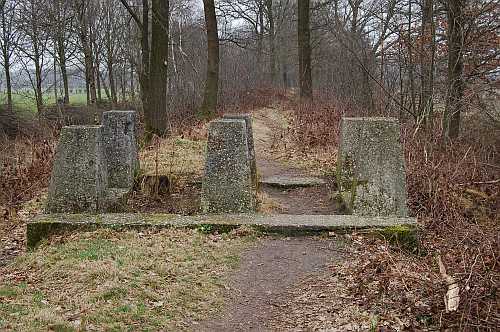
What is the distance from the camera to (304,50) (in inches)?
919

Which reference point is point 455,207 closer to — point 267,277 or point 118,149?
point 267,277

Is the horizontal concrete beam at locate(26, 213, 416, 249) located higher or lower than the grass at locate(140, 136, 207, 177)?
lower

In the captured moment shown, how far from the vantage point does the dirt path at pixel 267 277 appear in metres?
4.74

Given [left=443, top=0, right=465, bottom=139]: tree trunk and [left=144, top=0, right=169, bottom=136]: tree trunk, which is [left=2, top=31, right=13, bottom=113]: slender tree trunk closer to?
[left=144, top=0, right=169, bottom=136]: tree trunk

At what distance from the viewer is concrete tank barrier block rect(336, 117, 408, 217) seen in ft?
25.0

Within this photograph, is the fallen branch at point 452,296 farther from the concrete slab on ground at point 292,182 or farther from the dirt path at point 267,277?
the concrete slab on ground at point 292,182

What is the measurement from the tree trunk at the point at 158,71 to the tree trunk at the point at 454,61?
6476 millimetres

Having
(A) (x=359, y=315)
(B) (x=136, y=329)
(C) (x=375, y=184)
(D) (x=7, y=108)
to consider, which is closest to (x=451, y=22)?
(C) (x=375, y=184)

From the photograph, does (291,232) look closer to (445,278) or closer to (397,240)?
(397,240)

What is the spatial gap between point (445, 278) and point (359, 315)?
2.55 feet

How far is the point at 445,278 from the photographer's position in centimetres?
456

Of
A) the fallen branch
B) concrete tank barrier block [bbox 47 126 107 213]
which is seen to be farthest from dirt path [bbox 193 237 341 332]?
concrete tank barrier block [bbox 47 126 107 213]

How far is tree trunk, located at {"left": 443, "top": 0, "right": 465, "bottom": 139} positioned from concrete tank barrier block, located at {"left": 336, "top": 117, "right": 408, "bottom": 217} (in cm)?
377

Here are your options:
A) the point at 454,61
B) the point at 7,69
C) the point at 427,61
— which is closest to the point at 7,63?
the point at 7,69
